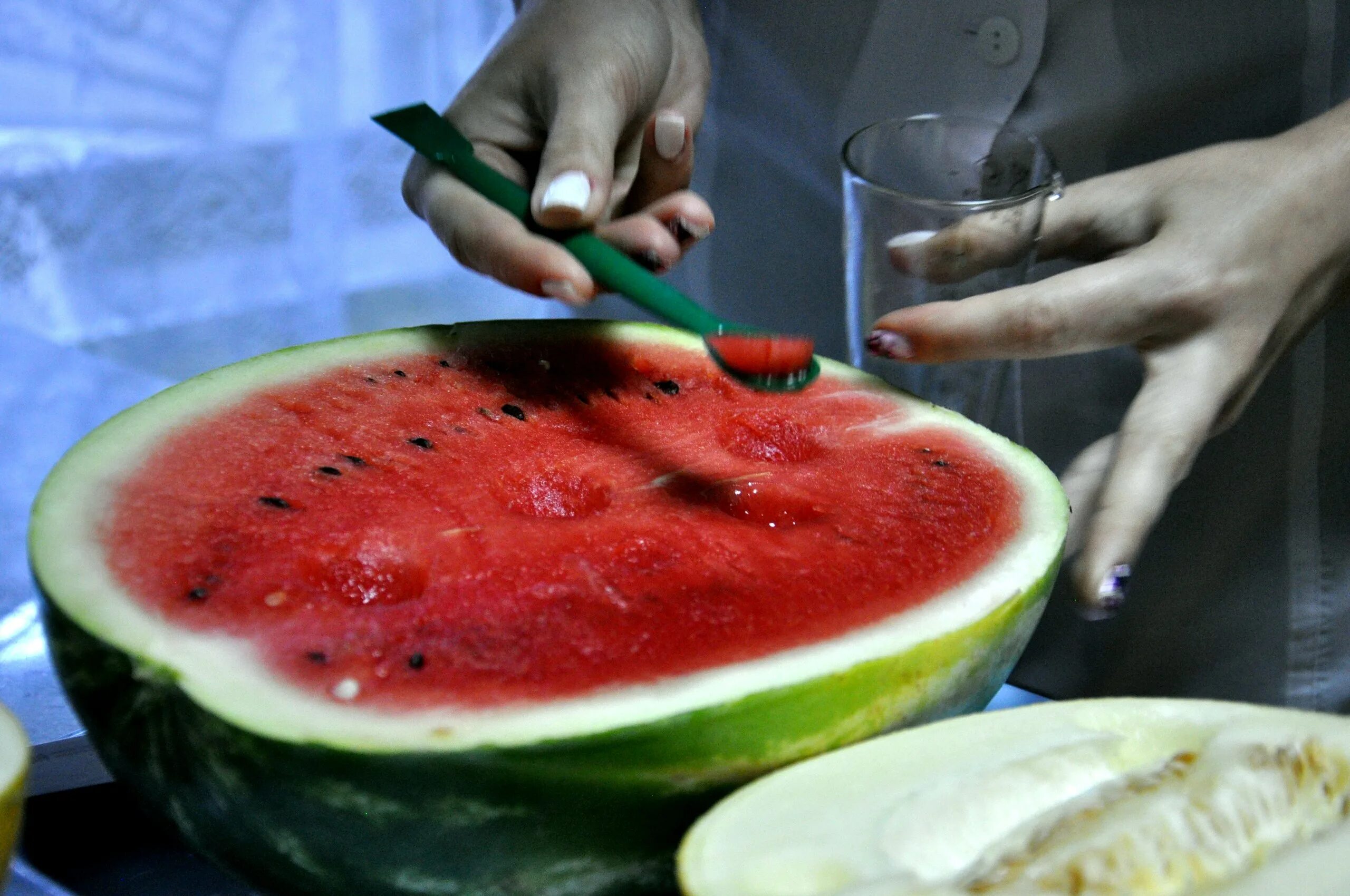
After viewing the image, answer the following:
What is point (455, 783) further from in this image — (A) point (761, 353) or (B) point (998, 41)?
(B) point (998, 41)

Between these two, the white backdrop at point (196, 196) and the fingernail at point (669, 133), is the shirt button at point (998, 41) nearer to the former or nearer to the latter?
the fingernail at point (669, 133)

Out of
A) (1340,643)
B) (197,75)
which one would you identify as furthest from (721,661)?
(197,75)

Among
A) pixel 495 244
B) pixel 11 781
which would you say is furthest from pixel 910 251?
pixel 11 781

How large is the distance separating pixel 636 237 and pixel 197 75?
166 centimetres

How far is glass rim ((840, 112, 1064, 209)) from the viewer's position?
3.07 feet

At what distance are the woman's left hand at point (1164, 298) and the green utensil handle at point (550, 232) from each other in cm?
18

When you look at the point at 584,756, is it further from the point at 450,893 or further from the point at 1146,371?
the point at 1146,371

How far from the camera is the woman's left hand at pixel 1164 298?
0.94 meters

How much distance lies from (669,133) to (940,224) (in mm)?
322

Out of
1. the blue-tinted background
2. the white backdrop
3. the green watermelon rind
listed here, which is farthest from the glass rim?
the white backdrop

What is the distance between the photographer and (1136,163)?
1.36 metres

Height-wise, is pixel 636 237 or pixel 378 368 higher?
pixel 636 237

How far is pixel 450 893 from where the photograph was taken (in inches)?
25.0

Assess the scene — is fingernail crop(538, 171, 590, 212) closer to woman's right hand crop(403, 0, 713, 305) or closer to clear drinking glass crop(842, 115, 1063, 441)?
woman's right hand crop(403, 0, 713, 305)
